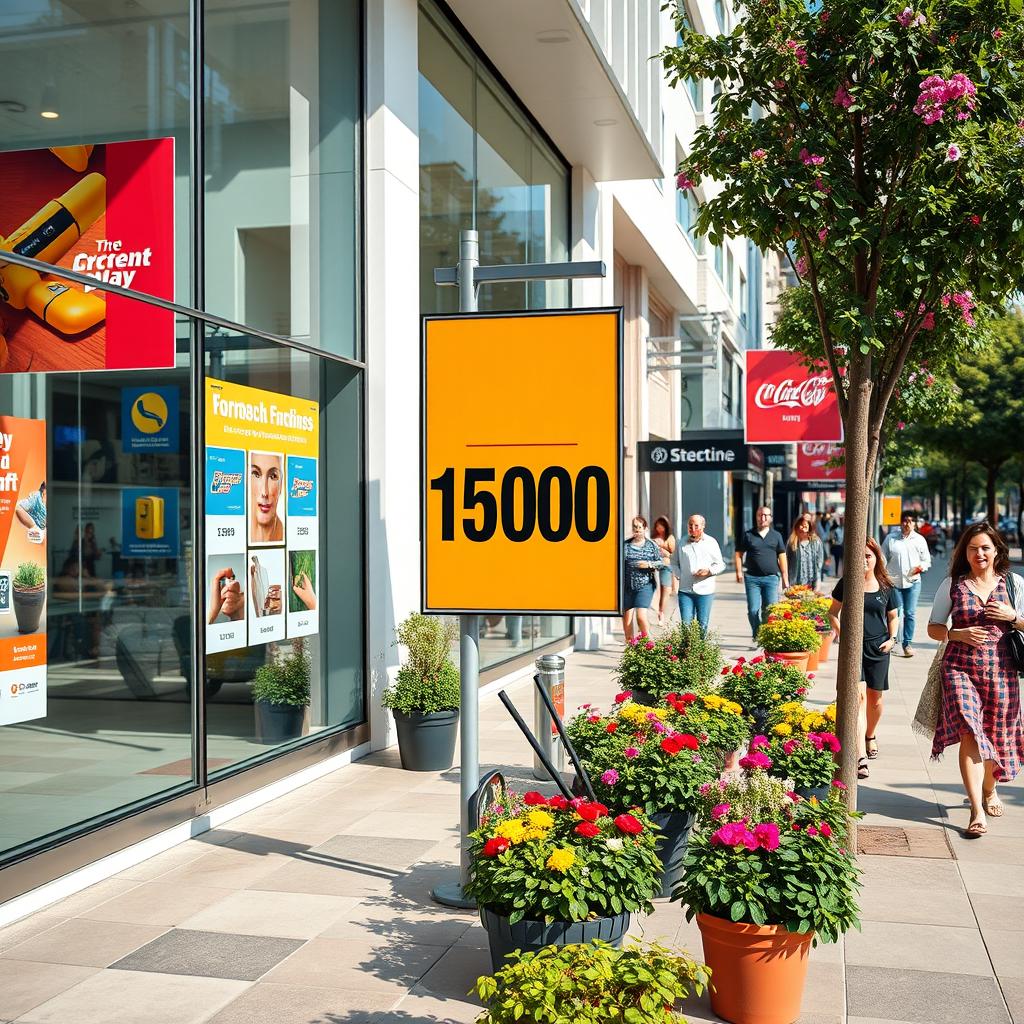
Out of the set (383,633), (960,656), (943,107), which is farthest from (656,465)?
(943,107)

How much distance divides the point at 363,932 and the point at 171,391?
3869 millimetres

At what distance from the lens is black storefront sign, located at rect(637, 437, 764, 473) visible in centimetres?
2072

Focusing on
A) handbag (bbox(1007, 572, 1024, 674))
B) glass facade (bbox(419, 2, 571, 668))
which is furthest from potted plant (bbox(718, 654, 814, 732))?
glass facade (bbox(419, 2, 571, 668))

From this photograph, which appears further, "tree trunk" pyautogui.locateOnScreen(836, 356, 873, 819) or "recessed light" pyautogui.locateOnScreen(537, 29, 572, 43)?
"recessed light" pyautogui.locateOnScreen(537, 29, 572, 43)

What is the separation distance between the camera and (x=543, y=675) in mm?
9312

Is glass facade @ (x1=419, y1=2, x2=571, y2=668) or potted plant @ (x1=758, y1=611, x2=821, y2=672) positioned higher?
glass facade @ (x1=419, y1=2, x2=571, y2=668)

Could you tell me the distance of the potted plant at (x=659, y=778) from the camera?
6371mm

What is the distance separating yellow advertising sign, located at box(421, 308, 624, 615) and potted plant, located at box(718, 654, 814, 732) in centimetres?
397

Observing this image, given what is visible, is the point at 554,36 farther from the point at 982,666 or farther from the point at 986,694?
the point at 986,694

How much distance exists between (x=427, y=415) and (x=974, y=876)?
404 cm

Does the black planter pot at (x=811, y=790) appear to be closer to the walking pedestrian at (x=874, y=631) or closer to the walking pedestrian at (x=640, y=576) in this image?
the walking pedestrian at (x=874, y=631)

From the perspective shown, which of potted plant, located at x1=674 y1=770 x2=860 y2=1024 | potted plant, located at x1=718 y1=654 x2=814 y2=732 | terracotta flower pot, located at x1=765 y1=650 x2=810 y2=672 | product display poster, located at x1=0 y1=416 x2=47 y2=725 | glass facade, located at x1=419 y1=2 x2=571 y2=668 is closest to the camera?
potted plant, located at x1=674 y1=770 x2=860 y2=1024

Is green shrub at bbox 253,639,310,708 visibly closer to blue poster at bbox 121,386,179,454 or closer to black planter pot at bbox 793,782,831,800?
blue poster at bbox 121,386,179,454

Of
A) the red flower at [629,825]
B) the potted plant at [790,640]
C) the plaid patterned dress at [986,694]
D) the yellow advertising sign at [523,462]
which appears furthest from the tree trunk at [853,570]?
the potted plant at [790,640]
